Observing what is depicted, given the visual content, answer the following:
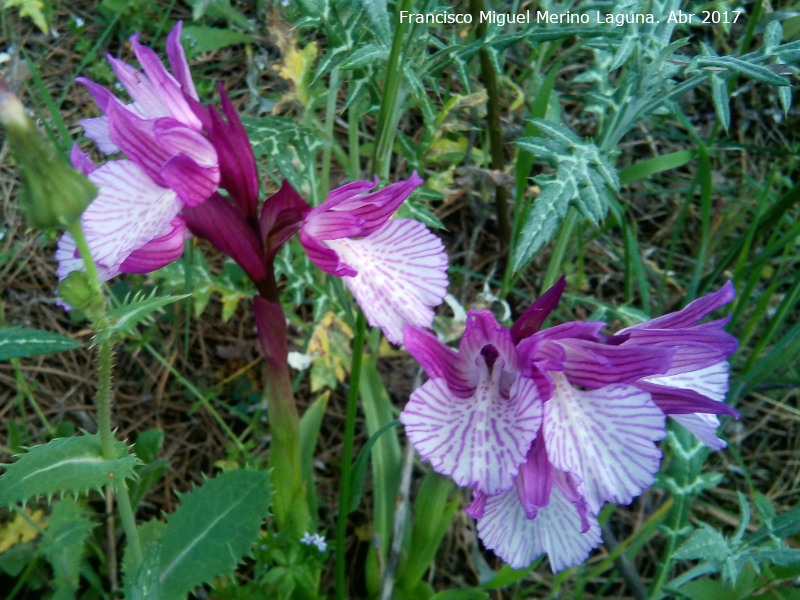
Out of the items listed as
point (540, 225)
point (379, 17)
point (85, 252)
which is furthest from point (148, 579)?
point (379, 17)

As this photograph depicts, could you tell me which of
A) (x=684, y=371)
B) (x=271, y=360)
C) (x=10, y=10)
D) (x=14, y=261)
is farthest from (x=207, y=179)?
(x=10, y=10)

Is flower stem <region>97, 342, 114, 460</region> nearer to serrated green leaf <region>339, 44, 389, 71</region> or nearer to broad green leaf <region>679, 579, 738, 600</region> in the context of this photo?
serrated green leaf <region>339, 44, 389, 71</region>

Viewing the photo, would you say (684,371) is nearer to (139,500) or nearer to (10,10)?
(139,500)

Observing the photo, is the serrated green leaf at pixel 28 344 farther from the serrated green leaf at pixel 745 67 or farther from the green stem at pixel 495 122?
the serrated green leaf at pixel 745 67

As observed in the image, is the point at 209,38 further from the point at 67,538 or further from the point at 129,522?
the point at 129,522

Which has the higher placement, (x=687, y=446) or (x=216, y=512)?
(x=216, y=512)

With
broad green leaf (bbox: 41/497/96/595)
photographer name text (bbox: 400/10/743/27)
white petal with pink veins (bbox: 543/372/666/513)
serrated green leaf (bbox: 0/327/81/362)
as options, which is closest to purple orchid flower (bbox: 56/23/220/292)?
serrated green leaf (bbox: 0/327/81/362)

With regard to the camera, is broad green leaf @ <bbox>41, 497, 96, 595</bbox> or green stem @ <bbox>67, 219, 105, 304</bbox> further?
broad green leaf @ <bbox>41, 497, 96, 595</bbox>
